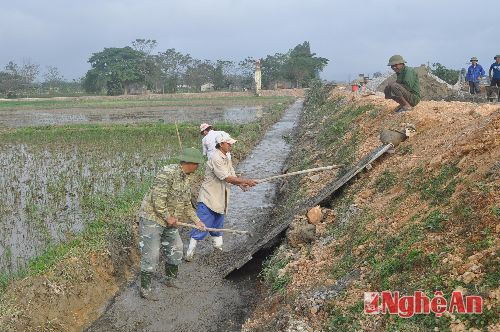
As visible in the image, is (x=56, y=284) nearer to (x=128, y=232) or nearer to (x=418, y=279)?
(x=128, y=232)

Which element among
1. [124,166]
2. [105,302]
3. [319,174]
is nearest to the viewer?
[105,302]

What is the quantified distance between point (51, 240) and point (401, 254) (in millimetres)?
5552

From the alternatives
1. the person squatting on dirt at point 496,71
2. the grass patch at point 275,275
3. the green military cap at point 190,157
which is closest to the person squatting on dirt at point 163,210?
the green military cap at point 190,157

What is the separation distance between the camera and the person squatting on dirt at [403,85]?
7.52m

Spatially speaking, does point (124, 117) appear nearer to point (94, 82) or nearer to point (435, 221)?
point (435, 221)

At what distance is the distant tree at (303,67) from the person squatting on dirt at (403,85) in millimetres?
50864

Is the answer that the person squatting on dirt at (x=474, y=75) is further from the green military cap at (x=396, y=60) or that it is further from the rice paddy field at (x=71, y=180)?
the rice paddy field at (x=71, y=180)

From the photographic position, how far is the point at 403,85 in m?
7.78

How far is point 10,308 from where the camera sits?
14.0 feet

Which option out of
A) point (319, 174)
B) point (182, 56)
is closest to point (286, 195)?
point (319, 174)

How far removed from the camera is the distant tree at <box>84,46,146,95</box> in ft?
176

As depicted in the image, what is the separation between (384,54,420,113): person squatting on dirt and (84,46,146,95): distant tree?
49427 mm

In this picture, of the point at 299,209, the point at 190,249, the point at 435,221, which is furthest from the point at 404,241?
the point at 190,249

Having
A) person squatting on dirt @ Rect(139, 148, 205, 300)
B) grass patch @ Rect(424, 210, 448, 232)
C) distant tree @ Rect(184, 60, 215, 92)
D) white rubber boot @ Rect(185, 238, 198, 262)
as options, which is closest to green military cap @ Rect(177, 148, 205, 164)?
person squatting on dirt @ Rect(139, 148, 205, 300)
